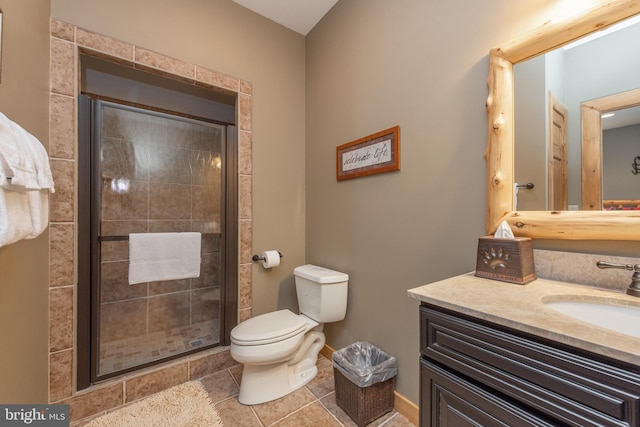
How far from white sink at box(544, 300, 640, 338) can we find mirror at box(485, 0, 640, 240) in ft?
0.74

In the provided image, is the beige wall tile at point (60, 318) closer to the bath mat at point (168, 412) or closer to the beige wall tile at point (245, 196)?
the bath mat at point (168, 412)

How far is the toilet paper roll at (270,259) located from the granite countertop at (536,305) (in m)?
1.31

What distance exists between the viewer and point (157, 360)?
1783 mm

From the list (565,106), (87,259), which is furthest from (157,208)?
(565,106)

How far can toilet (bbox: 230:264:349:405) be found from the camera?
1.49 meters

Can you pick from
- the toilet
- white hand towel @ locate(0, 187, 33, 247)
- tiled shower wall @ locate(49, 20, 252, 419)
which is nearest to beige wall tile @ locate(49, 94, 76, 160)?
tiled shower wall @ locate(49, 20, 252, 419)

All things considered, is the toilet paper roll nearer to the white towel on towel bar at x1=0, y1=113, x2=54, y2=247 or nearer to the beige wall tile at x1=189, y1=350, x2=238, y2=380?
the beige wall tile at x1=189, y1=350, x2=238, y2=380

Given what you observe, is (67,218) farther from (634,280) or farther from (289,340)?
(634,280)

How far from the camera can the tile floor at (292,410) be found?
1.39 m

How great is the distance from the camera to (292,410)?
1479 mm

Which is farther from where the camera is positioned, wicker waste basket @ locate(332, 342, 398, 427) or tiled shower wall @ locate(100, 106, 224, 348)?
tiled shower wall @ locate(100, 106, 224, 348)

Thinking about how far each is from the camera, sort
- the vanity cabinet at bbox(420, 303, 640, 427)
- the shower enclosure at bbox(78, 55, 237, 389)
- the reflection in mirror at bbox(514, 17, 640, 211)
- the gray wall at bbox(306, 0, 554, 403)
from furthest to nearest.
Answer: the shower enclosure at bbox(78, 55, 237, 389)
the gray wall at bbox(306, 0, 554, 403)
the reflection in mirror at bbox(514, 17, 640, 211)
the vanity cabinet at bbox(420, 303, 640, 427)

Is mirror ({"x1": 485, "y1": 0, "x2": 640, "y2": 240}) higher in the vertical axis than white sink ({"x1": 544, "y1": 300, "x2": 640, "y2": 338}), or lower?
higher

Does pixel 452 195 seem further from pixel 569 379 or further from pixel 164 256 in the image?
pixel 164 256
